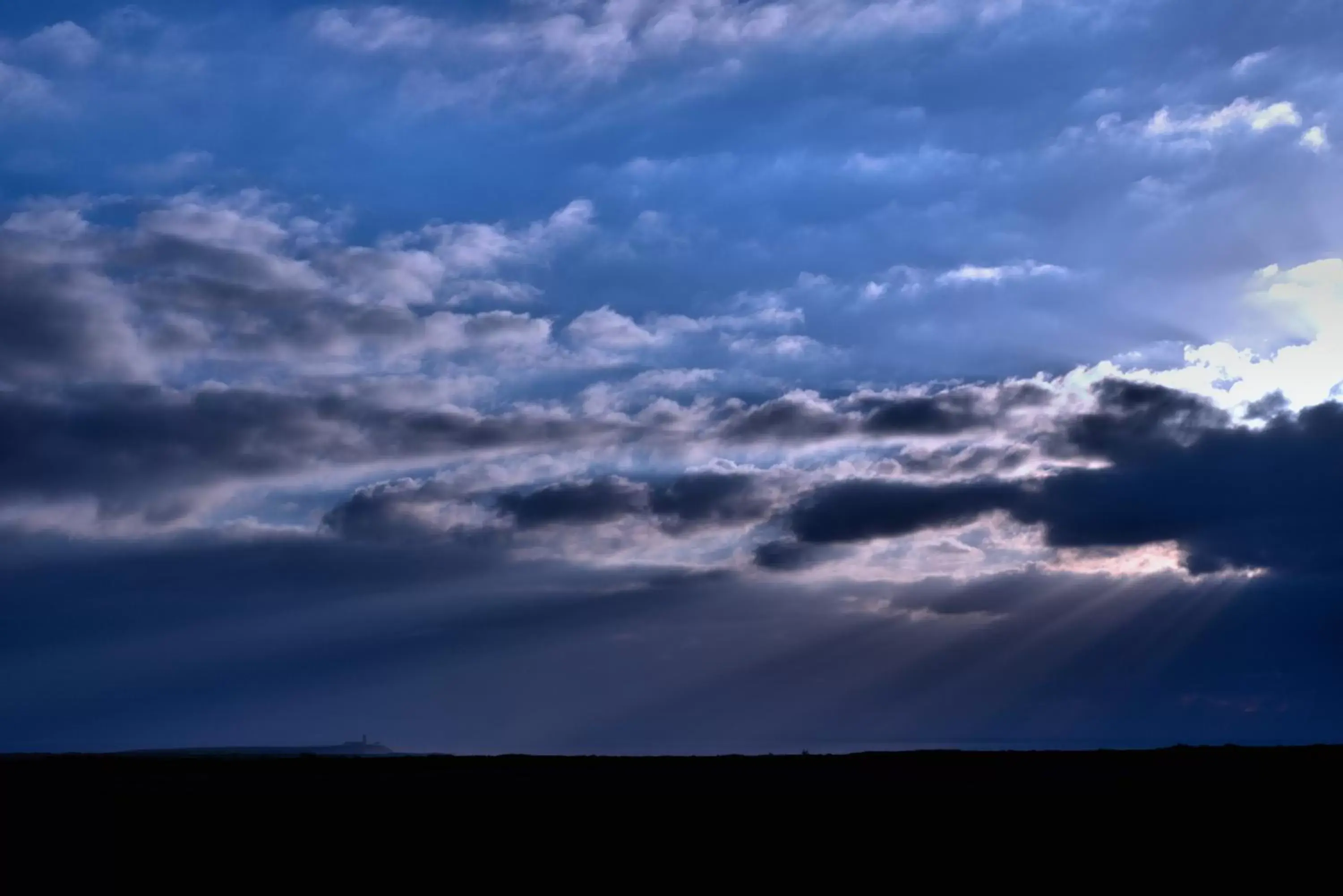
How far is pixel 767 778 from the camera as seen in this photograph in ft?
218

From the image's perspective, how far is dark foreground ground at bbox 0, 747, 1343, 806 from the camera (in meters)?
52.2

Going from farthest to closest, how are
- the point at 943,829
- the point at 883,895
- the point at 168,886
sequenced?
the point at 943,829
the point at 168,886
the point at 883,895

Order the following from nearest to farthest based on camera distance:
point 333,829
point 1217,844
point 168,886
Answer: point 168,886
point 1217,844
point 333,829

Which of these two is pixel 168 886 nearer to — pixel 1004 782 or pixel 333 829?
pixel 333 829

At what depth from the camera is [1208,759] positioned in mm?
76375

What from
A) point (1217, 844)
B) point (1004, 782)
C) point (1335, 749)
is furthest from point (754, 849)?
point (1335, 749)

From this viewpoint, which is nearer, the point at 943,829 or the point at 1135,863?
the point at 1135,863

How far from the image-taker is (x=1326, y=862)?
28594 mm

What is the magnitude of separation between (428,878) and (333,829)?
11.9m

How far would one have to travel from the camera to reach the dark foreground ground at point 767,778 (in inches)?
2053

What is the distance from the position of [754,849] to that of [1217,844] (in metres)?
11.3

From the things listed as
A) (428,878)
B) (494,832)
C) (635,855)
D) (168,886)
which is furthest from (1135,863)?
(168,886)

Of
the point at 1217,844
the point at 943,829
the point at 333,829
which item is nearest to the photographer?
the point at 1217,844

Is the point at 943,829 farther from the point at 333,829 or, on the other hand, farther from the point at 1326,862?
the point at 333,829
